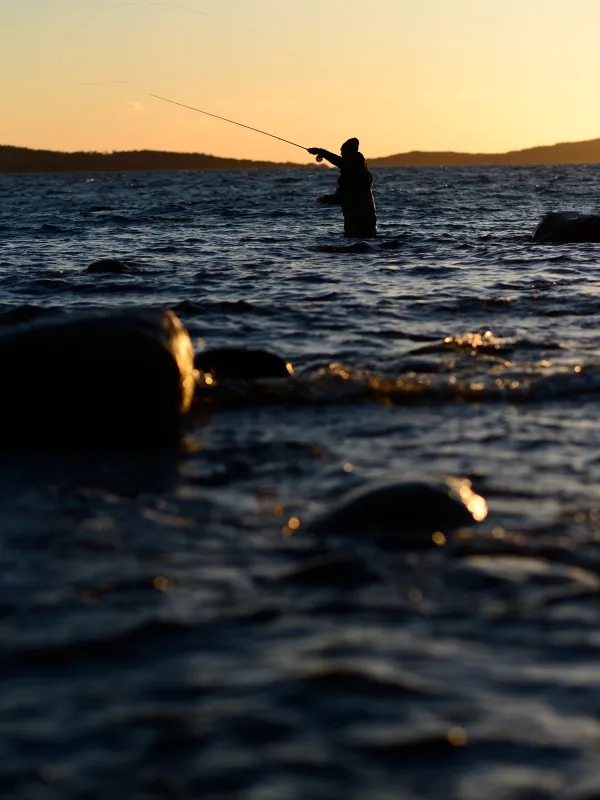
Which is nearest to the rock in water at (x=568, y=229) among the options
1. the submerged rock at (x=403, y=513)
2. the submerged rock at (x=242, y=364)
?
the submerged rock at (x=242, y=364)

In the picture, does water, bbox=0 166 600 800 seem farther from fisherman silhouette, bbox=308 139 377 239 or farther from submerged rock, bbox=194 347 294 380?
fisherman silhouette, bbox=308 139 377 239

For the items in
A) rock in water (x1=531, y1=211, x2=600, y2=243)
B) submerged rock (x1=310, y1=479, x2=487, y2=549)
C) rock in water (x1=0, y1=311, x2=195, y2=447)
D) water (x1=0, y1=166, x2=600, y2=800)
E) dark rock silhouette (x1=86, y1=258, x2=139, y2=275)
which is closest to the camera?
water (x1=0, y1=166, x2=600, y2=800)

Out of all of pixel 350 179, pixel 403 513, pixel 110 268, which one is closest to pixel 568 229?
pixel 350 179

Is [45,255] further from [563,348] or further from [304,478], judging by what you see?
[304,478]

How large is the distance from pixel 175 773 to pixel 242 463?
2966 millimetres

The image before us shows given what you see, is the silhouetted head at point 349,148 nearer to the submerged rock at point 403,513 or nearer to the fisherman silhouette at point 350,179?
the fisherman silhouette at point 350,179

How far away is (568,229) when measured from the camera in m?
20.4

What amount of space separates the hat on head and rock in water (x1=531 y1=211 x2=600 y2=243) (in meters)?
5.23

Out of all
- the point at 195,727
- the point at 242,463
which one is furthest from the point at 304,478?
the point at 195,727

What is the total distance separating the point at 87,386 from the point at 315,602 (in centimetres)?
260

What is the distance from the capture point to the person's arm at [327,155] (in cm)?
1669

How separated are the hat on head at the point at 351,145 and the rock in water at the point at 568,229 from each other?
17.2 ft

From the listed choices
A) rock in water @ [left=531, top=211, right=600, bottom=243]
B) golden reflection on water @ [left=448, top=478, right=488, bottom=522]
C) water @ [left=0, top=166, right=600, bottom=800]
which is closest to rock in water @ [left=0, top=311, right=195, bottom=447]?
water @ [left=0, top=166, right=600, bottom=800]

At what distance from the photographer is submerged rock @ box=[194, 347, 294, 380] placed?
7.79m
